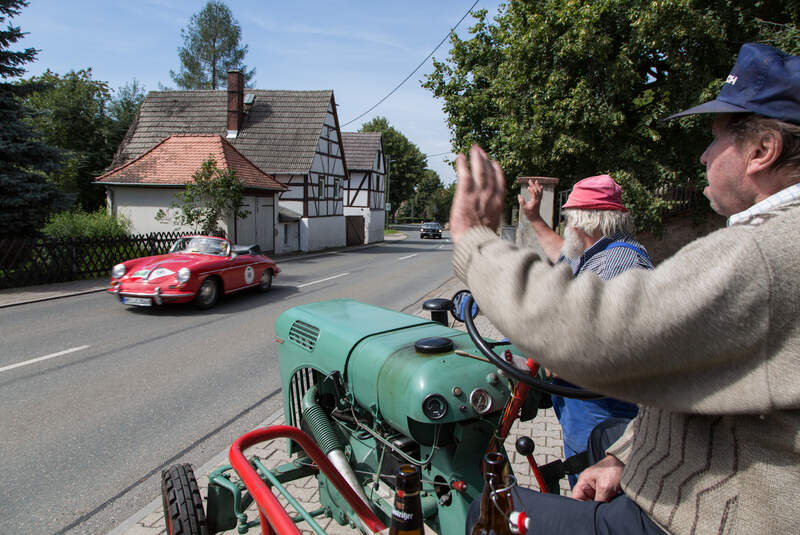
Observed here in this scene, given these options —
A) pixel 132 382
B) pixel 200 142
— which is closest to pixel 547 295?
pixel 132 382

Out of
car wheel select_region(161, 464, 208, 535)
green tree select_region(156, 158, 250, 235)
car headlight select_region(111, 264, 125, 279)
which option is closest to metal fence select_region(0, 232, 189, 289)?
green tree select_region(156, 158, 250, 235)

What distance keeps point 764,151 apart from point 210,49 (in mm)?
46027

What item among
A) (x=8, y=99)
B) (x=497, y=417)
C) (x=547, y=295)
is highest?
(x=8, y=99)

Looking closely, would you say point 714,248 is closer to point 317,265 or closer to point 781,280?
point 781,280

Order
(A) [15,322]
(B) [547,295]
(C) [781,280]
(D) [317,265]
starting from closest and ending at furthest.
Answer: (C) [781,280] < (B) [547,295] < (A) [15,322] < (D) [317,265]

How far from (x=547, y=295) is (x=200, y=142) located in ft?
73.1

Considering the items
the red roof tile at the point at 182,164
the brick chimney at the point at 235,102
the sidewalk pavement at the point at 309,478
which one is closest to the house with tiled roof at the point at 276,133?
the brick chimney at the point at 235,102

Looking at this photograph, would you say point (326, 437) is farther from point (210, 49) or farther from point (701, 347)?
point (210, 49)

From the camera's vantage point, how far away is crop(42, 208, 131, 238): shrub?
14811 millimetres

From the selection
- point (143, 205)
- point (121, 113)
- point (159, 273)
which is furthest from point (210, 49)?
point (159, 273)

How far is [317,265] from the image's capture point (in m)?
18.2

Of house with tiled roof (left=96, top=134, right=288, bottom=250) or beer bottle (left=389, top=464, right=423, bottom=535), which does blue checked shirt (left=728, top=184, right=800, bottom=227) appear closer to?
beer bottle (left=389, top=464, right=423, bottom=535)

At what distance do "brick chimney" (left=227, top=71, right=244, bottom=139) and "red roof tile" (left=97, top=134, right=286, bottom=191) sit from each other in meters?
4.59

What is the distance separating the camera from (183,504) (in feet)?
7.76
